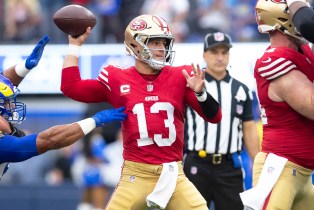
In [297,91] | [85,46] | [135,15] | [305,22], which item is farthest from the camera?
[135,15]

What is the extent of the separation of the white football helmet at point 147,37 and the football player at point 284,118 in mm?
590

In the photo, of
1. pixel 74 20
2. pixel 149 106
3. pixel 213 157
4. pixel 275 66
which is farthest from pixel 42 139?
pixel 213 157

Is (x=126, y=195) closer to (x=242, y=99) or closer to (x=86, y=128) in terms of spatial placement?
(x=86, y=128)

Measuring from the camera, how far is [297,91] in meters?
5.43

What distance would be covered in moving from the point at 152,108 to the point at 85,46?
5369 mm

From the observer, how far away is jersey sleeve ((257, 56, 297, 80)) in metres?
5.51

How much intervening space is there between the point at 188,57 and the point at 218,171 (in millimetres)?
3557

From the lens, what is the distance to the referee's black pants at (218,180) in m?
7.23

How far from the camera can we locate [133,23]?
607 centimetres

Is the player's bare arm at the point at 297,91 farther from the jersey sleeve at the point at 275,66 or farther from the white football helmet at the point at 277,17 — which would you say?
the white football helmet at the point at 277,17

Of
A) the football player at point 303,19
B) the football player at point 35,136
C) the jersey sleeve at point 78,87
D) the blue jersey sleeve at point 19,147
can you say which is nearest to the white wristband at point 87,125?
the football player at point 35,136

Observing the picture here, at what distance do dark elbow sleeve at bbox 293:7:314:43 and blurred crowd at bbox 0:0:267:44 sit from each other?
5983 mm

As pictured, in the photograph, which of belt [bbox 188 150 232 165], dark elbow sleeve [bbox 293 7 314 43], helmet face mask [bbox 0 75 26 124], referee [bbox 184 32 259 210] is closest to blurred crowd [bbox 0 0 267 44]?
referee [bbox 184 32 259 210]

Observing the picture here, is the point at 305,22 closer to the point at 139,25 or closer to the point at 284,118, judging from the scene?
the point at 284,118
